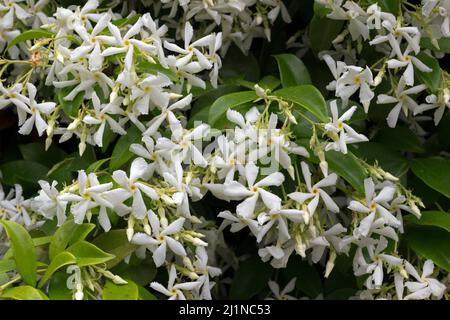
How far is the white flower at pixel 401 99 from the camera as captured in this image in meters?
1.30

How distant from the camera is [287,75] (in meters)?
1.39

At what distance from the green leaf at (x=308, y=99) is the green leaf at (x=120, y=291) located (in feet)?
1.31

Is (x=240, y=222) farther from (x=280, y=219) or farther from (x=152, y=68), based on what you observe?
(x=152, y=68)

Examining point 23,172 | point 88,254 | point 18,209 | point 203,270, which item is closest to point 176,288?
point 203,270

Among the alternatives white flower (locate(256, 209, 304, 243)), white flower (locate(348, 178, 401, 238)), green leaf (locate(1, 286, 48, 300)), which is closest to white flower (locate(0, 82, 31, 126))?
green leaf (locate(1, 286, 48, 300))

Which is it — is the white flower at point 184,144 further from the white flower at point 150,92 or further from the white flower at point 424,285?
the white flower at point 424,285

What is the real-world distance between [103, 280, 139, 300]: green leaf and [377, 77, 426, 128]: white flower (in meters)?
0.54

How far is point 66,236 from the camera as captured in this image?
121 centimetres

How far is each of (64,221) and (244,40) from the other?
0.57m

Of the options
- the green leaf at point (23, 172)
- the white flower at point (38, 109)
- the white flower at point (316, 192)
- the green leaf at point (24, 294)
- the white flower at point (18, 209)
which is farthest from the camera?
the green leaf at point (23, 172)

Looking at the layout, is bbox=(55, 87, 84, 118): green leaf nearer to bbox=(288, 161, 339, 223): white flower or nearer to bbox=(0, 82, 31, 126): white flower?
bbox=(0, 82, 31, 126): white flower

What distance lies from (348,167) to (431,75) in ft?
0.77

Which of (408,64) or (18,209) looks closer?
(408,64)

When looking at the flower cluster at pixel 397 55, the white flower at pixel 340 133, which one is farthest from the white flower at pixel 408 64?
the white flower at pixel 340 133
